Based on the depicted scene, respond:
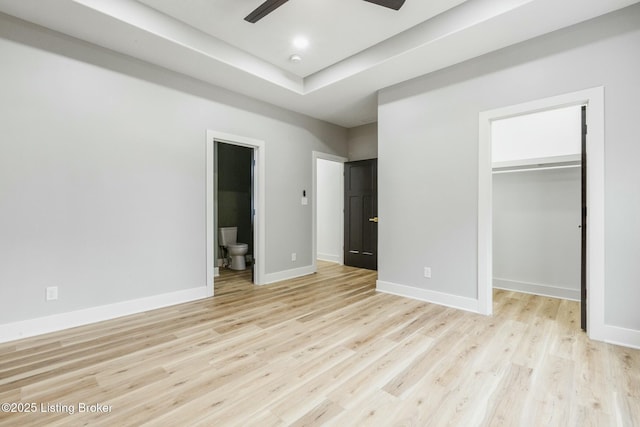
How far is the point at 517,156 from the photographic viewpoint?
3.78m

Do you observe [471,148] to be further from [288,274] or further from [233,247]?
[233,247]

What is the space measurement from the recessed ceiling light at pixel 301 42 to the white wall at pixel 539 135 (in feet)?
8.53

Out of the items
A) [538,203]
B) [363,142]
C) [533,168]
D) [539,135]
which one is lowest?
[538,203]

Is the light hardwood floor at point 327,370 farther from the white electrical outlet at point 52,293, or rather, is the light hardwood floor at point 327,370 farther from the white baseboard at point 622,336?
the white electrical outlet at point 52,293

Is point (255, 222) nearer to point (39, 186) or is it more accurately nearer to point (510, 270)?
point (39, 186)

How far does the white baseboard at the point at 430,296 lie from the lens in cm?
325

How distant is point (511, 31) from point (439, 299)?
2841 mm

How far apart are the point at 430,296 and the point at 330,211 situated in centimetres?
340

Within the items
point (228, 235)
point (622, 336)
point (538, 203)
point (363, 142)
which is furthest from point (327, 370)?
point (363, 142)

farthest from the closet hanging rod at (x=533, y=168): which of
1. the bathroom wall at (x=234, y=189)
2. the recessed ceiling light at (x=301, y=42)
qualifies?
the bathroom wall at (x=234, y=189)

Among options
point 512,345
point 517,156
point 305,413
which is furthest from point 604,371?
point 517,156

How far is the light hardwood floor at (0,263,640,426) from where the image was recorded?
5.27 feet

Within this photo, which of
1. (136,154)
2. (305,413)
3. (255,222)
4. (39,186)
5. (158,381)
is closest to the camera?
(305,413)

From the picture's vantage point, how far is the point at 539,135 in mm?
3629
